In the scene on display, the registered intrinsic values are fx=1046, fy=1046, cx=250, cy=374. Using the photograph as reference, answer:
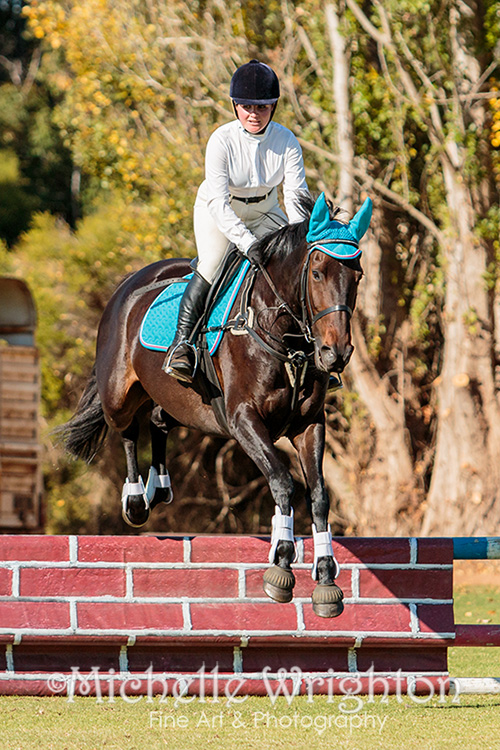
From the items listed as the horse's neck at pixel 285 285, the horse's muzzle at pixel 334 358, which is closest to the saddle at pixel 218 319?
the horse's neck at pixel 285 285

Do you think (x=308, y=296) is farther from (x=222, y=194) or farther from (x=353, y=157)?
(x=353, y=157)

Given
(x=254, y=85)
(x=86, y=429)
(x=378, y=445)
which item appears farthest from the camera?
(x=378, y=445)

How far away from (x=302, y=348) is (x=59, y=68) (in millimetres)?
26555

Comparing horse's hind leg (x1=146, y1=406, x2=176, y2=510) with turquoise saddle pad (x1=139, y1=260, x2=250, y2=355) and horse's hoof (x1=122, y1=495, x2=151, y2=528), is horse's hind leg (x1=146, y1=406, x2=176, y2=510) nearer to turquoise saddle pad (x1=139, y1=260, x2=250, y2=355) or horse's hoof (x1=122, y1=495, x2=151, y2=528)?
horse's hoof (x1=122, y1=495, x2=151, y2=528)

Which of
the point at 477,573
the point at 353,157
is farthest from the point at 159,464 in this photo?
the point at 353,157

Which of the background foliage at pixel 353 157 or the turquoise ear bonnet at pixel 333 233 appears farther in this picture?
the background foliage at pixel 353 157

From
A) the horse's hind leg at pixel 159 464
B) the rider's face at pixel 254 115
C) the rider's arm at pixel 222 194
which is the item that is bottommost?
the horse's hind leg at pixel 159 464

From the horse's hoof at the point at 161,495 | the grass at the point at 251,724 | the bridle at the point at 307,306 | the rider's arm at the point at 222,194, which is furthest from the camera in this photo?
the horse's hoof at the point at 161,495

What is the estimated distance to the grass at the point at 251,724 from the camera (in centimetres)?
447

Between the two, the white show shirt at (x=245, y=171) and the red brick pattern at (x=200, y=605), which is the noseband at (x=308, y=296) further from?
the red brick pattern at (x=200, y=605)

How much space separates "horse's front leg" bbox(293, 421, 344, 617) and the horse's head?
66 cm

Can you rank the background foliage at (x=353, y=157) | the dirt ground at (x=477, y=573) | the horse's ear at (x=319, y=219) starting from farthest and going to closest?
the background foliage at (x=353, y=157) < the dirt ground at (x=477, y=573) < the horse's ear at (x=319, y=219)

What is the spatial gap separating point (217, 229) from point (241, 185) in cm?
28

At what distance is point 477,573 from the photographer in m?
12.4
